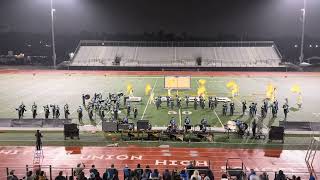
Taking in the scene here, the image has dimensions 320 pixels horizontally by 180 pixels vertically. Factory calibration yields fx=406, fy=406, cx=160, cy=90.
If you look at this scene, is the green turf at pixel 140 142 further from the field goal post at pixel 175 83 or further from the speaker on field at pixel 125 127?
the field goal post at pixel 175 83

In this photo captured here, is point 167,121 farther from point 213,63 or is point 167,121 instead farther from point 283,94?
point 213,63

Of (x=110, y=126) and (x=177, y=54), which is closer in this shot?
(x=110, y=126)

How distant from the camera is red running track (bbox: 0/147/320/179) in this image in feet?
60.3

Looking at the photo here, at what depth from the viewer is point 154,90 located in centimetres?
4262

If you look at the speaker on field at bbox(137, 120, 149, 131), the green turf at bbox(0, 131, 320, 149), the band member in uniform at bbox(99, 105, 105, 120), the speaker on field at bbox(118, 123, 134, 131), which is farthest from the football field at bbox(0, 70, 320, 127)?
the speaker on field at bbox(137, 120, 149, 131)

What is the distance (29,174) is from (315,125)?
1797 centimetres

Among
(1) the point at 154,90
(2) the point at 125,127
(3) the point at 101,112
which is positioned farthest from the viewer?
(1) the point at 154,90

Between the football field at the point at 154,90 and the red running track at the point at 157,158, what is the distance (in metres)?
6.12

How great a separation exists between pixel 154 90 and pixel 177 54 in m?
31.5

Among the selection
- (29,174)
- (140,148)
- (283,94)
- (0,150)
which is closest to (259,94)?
(283,94)

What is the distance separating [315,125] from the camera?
982 inches

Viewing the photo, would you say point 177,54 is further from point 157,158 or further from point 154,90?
point 157,158

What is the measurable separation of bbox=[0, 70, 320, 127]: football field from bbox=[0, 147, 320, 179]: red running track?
20.1ft

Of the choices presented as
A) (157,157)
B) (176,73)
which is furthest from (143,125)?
(176,73)
